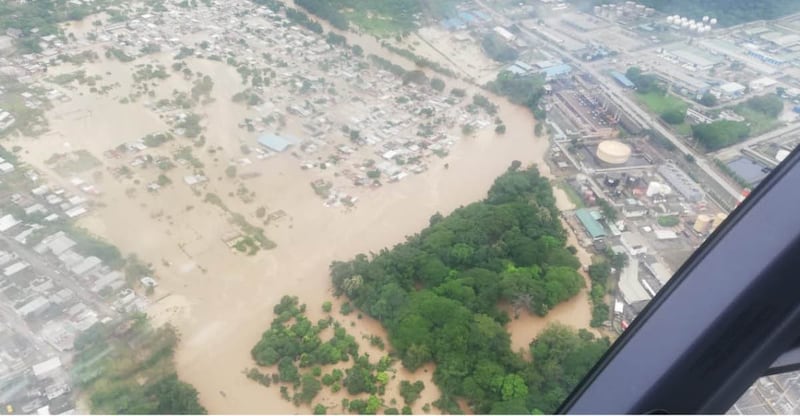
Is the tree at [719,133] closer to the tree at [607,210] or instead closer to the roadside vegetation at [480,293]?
the tree at [607,210]

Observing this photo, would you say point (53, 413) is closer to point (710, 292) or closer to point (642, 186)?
point (710, 292)

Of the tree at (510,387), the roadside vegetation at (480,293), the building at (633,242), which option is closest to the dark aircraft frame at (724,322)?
the roadside vegetation at (480,293)

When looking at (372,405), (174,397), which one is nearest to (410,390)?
(372,405)

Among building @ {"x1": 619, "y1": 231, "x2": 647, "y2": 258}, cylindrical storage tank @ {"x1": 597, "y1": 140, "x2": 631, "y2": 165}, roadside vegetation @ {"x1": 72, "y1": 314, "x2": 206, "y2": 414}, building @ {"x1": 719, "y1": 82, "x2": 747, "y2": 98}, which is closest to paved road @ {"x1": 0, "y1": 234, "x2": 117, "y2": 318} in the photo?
roadside vegetation @ {"x1": 72, "y1": 314, "x2": 206, "y2": 414}

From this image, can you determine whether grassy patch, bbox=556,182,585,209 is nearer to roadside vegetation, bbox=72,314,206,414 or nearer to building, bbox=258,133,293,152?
building, bbox=258,133,293,152

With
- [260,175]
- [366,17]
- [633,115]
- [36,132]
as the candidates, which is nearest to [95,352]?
[260,175]

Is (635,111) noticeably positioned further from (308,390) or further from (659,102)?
(308,390)
